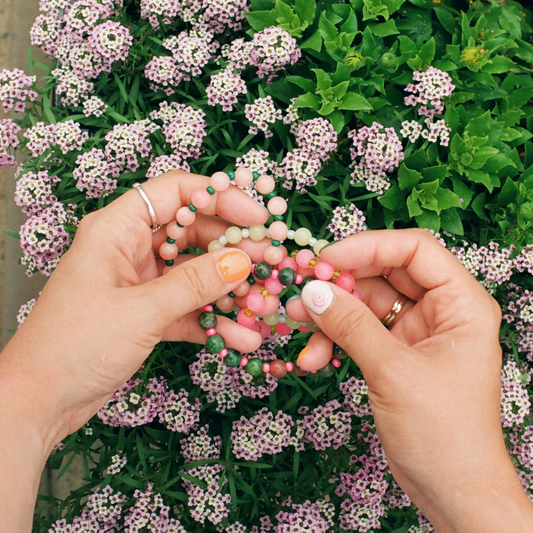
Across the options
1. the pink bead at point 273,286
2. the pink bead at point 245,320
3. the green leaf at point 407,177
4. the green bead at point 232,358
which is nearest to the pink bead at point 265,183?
the pink bead at point 273,286

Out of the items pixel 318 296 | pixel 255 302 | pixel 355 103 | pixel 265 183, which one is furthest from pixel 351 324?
pixel 355 103

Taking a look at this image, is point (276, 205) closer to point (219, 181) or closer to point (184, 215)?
point (219, 181)

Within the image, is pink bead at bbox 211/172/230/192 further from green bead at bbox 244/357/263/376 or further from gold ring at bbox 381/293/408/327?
gold ring at bbox 381/293/408/327

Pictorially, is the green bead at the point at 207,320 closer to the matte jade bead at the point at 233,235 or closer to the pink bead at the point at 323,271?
the matte jade bead at the point at 233,235

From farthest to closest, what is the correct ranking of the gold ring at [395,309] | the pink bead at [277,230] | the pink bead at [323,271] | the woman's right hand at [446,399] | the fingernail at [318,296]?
the gold ring at [395,309] < the pink bead at [277,230] < the pink bead at [323,271] < the fingernail at [318,296] < the woman's right hand at [446,399]

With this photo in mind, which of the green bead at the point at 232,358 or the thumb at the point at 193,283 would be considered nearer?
the thumb at the point at 193,283

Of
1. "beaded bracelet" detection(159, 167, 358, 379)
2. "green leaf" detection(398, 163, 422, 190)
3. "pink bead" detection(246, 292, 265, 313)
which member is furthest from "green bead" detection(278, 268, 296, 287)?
"green leaf" detection(398, 163, 422, 190)
